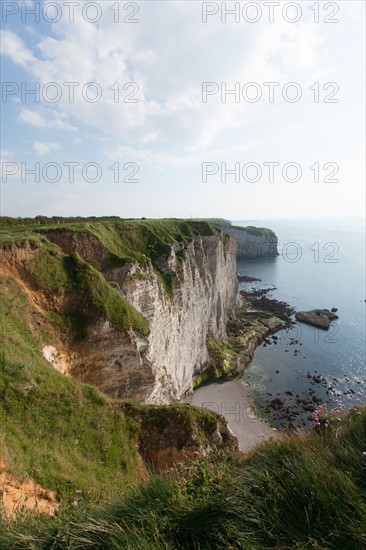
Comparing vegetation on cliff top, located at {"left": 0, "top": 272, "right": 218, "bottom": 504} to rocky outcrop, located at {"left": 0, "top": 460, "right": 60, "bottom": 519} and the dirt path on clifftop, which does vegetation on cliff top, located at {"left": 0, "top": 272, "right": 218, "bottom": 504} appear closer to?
rocky outcrop, located at {"left": 0, "top": 460, "right": 60, "bottom": 519}

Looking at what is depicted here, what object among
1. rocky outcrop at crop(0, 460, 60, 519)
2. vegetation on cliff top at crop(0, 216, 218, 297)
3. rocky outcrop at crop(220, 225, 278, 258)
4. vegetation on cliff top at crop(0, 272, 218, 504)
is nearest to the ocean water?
vegetation on cliff top at crop(0, 272, 218, 504)

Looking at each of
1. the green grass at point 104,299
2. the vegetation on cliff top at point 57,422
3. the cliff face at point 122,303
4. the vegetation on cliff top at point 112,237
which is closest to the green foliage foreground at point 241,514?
the vegetation on cliff top at point 57,422

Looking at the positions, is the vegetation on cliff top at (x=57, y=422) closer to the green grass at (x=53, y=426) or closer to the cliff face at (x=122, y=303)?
the green grass at (x=53, y=426)

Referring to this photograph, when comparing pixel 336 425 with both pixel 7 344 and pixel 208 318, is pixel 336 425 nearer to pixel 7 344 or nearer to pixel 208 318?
pixel 7 344

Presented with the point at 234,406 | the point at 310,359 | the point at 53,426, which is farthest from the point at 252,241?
the point at 53,426

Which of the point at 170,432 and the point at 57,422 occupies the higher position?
the point at 57,422

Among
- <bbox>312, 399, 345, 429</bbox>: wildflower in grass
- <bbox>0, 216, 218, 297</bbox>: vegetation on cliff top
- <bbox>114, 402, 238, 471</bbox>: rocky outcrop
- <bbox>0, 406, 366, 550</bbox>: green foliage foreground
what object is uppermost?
<bbox>0, 216, 218, 297</bbox>: vegetation on cliff top

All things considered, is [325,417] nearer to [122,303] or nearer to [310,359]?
[122,303]

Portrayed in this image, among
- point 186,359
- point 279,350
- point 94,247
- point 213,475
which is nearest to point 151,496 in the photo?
point 213,475
